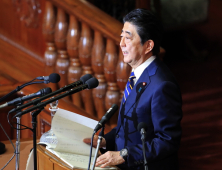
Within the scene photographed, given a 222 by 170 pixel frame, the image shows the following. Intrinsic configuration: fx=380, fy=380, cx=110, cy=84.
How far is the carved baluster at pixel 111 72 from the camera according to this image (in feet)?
10.5

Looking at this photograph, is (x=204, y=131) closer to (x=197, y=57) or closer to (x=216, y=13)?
(x=197, y=57)

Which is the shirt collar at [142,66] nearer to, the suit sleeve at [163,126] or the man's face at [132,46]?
the man's face at [132,46]

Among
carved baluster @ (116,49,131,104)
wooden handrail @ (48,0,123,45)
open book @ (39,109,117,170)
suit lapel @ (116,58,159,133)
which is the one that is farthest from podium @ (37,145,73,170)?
wooden handrail @ (48,0,123,45)

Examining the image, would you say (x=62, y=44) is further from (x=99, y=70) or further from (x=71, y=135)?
(x=71, y=135)

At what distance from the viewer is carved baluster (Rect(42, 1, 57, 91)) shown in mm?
3535


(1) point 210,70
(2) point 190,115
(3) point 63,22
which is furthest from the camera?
(1) point 210,70

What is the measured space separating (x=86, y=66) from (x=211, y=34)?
4520 millimetres

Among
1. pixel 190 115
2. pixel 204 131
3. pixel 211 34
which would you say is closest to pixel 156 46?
pixel 204 131

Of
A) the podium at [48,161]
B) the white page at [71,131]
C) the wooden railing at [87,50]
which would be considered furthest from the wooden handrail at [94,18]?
the podium at [48,161]

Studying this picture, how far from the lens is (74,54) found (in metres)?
3.46

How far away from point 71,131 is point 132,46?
542 mm

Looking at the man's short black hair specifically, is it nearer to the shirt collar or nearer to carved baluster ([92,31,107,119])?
the shirt collar

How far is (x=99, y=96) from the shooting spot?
11.1 ft

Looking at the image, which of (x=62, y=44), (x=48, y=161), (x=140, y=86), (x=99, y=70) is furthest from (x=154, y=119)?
(x=62, y=44)
